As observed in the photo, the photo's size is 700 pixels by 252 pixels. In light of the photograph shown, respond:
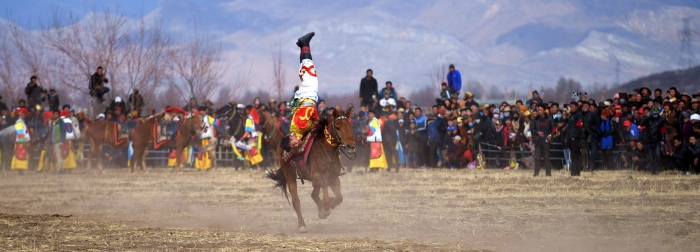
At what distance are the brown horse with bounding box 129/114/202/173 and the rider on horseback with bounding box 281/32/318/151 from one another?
629 inches

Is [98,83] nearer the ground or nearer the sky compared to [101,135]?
nearer the sky

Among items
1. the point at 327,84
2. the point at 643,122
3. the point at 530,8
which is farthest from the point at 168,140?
the point at 530,8

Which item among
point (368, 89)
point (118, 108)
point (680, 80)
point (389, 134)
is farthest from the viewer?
point (680, 80)

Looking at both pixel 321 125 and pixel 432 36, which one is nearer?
pixel 321 125

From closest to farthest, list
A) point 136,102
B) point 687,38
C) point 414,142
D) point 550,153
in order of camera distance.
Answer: point 550,153, point 414,142, point 136,102, point 687,38

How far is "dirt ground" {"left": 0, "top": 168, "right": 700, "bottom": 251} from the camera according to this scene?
1234 centimetres

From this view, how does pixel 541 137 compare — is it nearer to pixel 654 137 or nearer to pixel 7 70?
pixel 654 137

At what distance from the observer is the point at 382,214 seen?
16172mm

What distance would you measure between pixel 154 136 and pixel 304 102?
17.1 metres

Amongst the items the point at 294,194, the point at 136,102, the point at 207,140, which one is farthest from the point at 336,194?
the point at 136,102

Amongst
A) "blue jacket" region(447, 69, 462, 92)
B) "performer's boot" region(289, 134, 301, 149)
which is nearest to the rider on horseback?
"performer's boot" region(289, 134, 301, 149)

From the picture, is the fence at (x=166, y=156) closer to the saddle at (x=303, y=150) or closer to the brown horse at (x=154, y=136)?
the brown horse at (x=154, y=136)

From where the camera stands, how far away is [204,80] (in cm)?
4909

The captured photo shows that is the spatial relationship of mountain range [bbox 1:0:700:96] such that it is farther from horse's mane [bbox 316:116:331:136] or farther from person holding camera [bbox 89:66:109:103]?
horse's mane [bbox 316:116:331:136]
